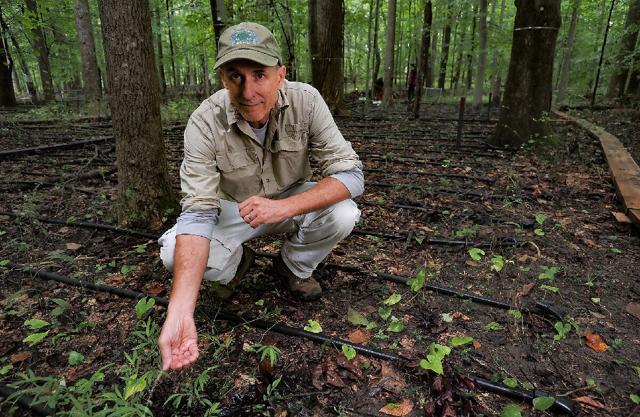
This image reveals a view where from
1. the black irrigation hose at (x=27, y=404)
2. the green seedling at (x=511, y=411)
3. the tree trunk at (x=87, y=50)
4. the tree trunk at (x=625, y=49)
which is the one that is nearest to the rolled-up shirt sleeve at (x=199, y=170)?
the black irrigation hose at (x=27, y=404)

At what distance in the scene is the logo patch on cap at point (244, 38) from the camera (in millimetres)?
1714

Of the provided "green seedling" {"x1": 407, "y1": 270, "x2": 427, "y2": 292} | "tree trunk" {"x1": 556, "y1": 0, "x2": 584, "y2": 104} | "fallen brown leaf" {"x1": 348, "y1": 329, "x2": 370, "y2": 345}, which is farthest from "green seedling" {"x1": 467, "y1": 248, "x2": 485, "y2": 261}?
"tree trunk" {"x1": 556, "y1": 0, "x2": 584, "y2": 104}

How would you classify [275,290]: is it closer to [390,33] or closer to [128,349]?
[128,349]

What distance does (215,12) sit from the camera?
4312 mm

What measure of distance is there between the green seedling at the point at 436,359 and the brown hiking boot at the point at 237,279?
116cm

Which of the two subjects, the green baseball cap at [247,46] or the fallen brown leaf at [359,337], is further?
the fallen brown leaf at [359,337]

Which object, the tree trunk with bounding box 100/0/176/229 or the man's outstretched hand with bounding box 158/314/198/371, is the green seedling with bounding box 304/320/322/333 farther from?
the tree trunk with bounding box 100/0/176/229

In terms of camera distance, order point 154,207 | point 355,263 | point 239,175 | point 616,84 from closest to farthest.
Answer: point 239,175, point 355,263, point 154,207, point 616,84

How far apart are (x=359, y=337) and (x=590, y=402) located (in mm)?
998

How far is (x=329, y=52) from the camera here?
9.30 meters

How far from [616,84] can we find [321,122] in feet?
53.5

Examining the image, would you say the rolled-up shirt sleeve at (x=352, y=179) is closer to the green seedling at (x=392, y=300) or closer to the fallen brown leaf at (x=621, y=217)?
the green seedling at (x=392, y=300)

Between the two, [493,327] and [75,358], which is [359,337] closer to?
[493,327]

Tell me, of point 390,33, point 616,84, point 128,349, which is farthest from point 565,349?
point 616,84
